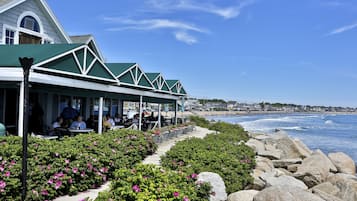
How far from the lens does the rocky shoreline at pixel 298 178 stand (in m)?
6.97

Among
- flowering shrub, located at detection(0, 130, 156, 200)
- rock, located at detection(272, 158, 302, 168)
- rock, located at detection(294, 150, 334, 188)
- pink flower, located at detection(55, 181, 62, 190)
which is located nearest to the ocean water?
rock, located at detection(294, 150, 334, 188)

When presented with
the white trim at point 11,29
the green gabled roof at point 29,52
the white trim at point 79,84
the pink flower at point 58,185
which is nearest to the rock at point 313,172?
A: the white trim at point 79,84

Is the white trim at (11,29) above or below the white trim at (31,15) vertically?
below

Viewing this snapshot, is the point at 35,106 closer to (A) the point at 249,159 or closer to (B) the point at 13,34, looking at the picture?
(B) the point at 13,34

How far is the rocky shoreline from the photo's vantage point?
6.97 m

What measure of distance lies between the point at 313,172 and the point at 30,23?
13366mm

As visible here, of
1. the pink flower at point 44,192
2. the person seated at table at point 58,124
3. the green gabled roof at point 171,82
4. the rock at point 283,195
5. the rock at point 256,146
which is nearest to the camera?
the pink flower at point 44,192

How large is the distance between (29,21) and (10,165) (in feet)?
34.2

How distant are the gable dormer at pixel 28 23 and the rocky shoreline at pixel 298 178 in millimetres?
11001

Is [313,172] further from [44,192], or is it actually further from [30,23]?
[30,23]

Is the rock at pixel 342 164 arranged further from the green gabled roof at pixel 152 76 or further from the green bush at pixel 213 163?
the green gabled roof at pixel 152 76

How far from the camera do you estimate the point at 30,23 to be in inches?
553

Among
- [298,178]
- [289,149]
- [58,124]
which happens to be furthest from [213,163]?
[289,149]

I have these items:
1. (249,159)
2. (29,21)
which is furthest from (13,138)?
(29,21)
